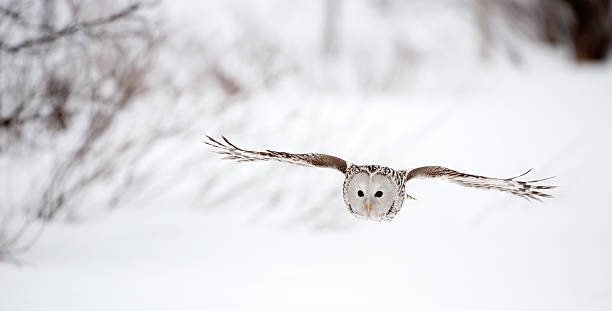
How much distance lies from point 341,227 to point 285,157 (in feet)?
7.14

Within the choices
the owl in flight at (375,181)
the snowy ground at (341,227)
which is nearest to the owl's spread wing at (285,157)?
the owl in flight at (375,181)

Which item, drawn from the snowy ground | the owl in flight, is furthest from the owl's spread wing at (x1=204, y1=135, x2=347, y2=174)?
the snowy ground

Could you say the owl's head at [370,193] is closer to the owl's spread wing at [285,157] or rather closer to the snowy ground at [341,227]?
the owl's spread wing at [285,157]

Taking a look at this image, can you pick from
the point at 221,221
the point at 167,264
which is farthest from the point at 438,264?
the point at 221,221

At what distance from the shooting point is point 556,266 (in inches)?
71.4

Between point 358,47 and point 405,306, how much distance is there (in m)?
6.19

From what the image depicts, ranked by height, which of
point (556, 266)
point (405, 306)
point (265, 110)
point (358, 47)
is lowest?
point (405, 306)

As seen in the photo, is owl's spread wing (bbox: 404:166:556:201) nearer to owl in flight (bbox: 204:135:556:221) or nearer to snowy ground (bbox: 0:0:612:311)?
owl in flight (bbox: 204:135:556:221)

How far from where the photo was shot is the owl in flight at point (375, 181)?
54 cm

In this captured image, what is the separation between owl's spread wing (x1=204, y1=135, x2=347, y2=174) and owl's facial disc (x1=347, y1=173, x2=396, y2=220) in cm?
5

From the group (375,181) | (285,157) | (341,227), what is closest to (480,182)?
(375,181)

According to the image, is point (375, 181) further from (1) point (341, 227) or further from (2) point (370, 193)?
(1) point (341, 227)

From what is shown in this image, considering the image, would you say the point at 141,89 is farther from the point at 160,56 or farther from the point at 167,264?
the point at 167,264

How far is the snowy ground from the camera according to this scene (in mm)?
1676
